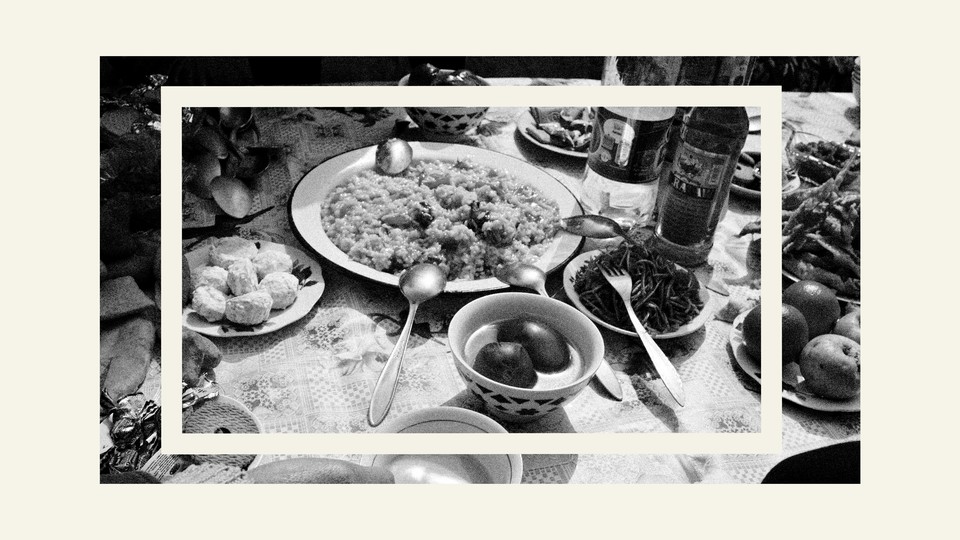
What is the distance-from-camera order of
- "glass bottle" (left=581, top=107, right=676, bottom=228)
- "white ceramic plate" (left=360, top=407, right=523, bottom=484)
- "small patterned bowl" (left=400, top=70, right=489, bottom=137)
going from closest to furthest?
"white ceramic plate" (left=360, top=407, right=523, bottom=484), "glass bottle" (left=581, top=107, right=676, bottom=228), "small patterned bowl" (left=400, top=70, right=489, bottom=137)

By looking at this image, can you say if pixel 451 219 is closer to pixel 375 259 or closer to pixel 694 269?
pixel 375 259

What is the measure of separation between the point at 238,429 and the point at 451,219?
46 centimetres

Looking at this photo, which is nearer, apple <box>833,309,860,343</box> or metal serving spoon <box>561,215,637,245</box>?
apple <box>833,309,860,343</box>

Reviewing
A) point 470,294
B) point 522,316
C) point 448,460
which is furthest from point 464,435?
point 470,294

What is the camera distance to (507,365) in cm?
73

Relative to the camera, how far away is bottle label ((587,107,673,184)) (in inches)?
42.3

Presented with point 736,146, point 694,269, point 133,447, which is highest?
point 736,146

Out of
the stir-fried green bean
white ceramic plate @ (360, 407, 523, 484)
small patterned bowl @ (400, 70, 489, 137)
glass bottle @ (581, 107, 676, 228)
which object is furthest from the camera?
small patterned bowl @ (400, 70, 489, 137)

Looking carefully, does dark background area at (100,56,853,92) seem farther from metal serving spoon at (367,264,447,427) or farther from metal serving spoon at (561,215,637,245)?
metal serving spoon at (367,264,447,427)

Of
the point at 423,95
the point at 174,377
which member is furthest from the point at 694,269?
the point at 174,377

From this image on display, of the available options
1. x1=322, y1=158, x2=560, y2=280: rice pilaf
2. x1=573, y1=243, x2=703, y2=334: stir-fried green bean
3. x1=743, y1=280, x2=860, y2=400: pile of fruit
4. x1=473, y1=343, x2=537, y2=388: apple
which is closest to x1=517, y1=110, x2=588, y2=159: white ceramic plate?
x1=322, y1=158, x2=560, y2=280: rice pilaf

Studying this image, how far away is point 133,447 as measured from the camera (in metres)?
0.74

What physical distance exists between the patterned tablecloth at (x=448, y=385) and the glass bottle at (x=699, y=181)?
0.10 m

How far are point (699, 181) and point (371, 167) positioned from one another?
571 mm
